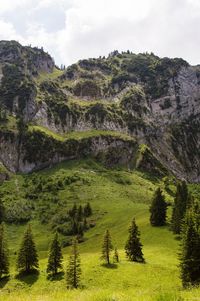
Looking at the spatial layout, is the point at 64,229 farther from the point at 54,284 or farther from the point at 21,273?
the point at 54,284

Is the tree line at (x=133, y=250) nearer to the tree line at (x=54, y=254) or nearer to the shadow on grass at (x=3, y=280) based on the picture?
the tree line at (x=54, y=254)

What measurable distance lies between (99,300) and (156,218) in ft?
396

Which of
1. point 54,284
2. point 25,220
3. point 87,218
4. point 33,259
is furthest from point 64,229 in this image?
point 54,284

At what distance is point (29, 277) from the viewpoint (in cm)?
9256

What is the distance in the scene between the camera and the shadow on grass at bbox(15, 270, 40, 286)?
88.9 meters

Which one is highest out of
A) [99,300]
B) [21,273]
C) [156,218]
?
[99,300]

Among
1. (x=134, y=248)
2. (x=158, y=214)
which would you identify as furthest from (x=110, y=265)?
(x=158, y=214)

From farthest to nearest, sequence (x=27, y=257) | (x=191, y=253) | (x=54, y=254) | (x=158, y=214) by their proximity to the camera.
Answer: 1. (x=158, y=214)
2. (x=27, y=257)
3. (x=54, y=254)
4. (x=191, y=253)

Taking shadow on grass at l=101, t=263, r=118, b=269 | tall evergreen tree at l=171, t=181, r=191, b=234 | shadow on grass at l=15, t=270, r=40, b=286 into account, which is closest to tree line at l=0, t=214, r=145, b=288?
shadow on grass at l=15, t=270, r=40, b=286

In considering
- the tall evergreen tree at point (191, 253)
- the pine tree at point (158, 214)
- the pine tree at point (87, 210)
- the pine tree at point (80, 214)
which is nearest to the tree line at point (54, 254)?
the tall evergreen tree at point (191, 253)

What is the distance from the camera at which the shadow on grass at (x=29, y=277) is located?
292 feet

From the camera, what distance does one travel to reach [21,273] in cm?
9719

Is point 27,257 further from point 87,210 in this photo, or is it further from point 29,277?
point 87,210

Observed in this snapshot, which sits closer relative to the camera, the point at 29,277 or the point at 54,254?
the point at 54,254
